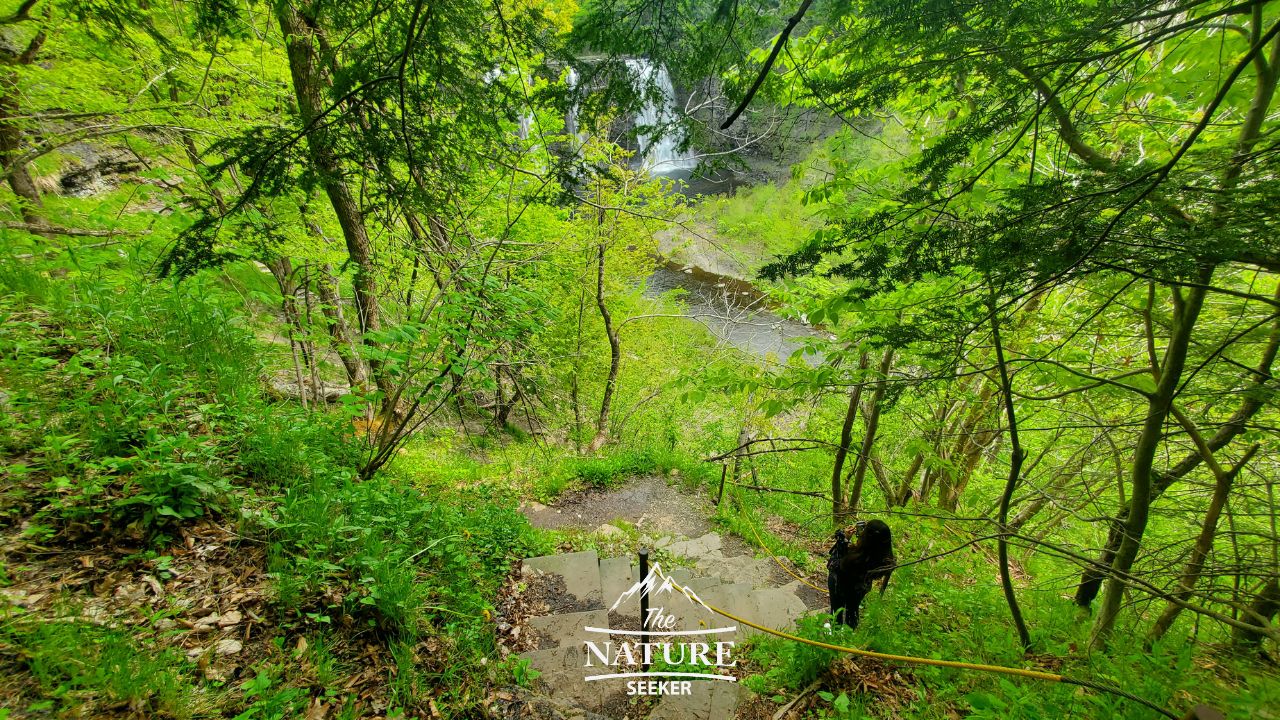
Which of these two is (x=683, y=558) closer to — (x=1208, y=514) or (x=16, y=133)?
(x=1208, y=514)

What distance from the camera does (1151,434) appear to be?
206 centimetres

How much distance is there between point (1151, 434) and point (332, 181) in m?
3.94

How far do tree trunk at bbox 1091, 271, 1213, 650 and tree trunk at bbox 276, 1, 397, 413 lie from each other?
3696 mm

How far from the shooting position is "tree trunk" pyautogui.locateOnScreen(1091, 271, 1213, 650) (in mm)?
1921

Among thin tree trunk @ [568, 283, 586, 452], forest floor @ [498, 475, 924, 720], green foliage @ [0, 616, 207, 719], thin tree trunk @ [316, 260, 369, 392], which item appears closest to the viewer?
green foliage @ [0, 616, 207, 719]

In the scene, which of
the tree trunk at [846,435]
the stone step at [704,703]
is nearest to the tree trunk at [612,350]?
the tree trunk at [846,435]

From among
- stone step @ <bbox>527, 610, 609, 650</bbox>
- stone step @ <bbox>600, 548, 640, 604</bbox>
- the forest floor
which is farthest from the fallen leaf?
stone step @ <bbox>600, 548, 640, 604</bbox>

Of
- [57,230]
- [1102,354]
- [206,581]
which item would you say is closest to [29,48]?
[57,230]

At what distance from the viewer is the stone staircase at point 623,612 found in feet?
8.92

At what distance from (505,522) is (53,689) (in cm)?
278

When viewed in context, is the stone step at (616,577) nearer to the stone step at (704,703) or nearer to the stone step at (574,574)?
the stone step at (574,574)

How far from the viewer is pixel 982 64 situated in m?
1.62

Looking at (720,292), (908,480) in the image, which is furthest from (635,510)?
(720,292)

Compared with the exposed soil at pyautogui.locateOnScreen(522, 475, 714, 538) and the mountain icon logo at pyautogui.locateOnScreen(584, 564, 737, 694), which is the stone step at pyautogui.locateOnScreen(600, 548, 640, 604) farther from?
the exposed soil at pyautogui.locateOnScreen(522, 475, 714, 538)
